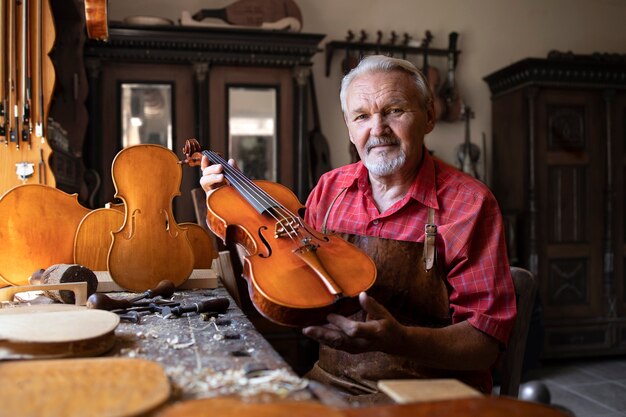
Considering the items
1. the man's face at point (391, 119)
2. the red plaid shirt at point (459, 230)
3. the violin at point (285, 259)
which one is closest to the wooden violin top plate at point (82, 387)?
the violin at point (285, 259)

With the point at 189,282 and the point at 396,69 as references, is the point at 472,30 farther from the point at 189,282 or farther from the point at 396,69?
the point at 189,282

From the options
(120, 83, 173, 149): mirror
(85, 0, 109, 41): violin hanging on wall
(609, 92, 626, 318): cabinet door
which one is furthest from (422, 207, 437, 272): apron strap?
(609, 92, 626, 318): cabinet door

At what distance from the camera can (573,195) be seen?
4.58 metres

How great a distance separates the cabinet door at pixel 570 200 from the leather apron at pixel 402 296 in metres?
3.16

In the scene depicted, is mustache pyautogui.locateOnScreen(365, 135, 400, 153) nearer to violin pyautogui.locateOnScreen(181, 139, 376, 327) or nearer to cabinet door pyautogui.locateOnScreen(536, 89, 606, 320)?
violin pyautogui.locateOnScreen(181, 139, 376, 327)

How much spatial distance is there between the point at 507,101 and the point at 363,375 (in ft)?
12.2

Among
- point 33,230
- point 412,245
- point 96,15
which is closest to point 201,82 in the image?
point 96,15

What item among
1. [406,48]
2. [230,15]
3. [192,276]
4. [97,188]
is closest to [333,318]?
[192,276]

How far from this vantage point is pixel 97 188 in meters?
3.74

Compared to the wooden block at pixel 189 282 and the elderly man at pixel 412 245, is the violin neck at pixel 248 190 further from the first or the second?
the wooden block at pixel 189 282

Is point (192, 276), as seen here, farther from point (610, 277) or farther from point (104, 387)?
point (610, 277)

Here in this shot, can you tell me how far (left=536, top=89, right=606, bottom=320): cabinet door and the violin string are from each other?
3.35 metres

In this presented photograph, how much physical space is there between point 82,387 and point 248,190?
921mm

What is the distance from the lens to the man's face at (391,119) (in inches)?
71.1
